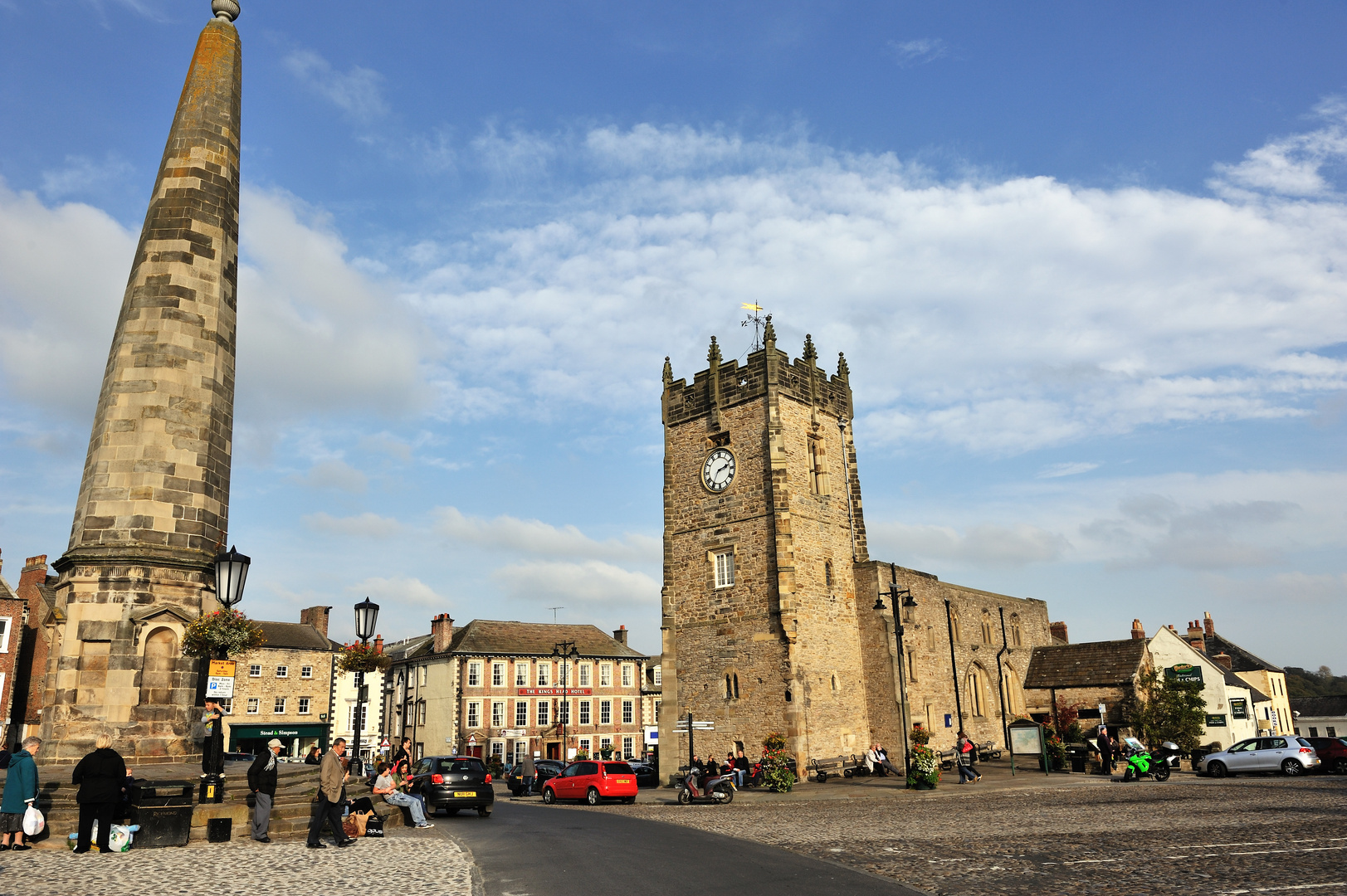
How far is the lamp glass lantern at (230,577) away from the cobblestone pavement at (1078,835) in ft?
27.7

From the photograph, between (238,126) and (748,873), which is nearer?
(748,873)

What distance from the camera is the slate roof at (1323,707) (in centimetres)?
7288

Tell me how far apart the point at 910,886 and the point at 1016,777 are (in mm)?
23068

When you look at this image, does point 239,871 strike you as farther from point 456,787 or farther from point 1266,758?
point 1266,758

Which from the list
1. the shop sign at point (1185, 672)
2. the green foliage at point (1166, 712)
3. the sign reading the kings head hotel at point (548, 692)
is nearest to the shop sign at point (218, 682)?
the green foliage at point (1166, 712)

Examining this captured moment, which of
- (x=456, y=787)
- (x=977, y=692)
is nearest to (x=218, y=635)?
(x=456, y=787)

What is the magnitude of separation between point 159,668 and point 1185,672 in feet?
143

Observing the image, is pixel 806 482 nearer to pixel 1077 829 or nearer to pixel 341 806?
pixel 1077 829

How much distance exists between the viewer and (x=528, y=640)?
5959cm

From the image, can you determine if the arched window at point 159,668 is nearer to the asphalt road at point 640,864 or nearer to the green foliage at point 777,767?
the asphalt road at point 640,864

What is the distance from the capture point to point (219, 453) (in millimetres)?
17125

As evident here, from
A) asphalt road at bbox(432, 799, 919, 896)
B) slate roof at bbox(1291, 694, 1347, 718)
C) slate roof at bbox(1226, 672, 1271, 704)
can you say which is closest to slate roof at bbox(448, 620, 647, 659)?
slate roof at bbox(1226, 672, 1271, 704)

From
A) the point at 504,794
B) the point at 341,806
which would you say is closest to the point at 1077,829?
the point at 341,806

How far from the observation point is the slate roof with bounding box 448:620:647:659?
56594 millimetres
